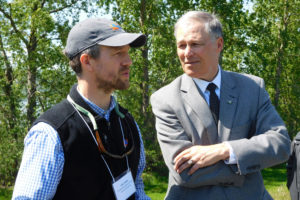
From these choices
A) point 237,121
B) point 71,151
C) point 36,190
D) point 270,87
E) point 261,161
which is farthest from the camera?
point 270,87

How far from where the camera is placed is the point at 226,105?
2.52 metres

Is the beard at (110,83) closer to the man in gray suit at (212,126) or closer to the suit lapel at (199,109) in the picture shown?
the man in gray suit at (212,126)

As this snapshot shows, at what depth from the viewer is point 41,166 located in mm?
1893

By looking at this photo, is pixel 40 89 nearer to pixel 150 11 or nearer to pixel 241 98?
pixel 150 11

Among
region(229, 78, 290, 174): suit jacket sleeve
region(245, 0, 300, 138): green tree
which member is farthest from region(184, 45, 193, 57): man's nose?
region(245, 0, 300, 138): green tree

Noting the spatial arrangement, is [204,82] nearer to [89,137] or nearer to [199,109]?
[199,109]

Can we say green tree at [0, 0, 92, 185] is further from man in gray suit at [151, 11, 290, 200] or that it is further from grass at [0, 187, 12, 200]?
man in gray suit at [151, 11, 290, 200]

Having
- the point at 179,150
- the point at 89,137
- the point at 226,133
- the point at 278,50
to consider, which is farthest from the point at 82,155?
the point at 278,50

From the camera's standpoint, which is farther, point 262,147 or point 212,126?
point 212,126

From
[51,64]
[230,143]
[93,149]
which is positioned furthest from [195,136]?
[51,64]

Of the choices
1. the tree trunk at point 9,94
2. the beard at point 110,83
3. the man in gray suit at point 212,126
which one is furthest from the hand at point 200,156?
the tree trunk at point 9,94

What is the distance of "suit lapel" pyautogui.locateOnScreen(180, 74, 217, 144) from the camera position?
245cm

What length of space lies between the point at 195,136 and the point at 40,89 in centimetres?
1743

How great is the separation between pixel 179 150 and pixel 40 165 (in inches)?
38.5
